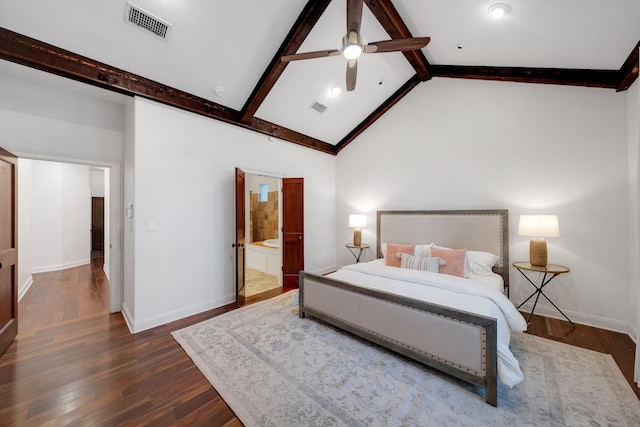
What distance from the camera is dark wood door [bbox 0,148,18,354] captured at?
2467 mm

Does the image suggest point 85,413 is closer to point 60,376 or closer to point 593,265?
point 60,376

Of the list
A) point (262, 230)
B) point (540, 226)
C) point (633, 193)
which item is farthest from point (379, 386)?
point (262, 230)

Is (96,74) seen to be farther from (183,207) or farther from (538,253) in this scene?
(538,253)

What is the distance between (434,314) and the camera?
81.4 inches

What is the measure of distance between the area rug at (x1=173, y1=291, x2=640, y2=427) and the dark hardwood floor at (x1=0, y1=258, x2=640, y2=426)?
0.16 m

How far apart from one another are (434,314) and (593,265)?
2.59m

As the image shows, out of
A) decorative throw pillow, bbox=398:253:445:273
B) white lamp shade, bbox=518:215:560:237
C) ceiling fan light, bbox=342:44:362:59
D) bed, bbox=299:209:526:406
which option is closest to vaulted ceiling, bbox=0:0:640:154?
ceiling fan light, bbox=342:44:362:59

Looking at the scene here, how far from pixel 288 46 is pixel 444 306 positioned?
3203 mm

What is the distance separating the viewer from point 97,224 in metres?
7.66

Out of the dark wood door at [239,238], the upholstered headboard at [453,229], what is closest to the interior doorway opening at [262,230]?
the dark wood door at [239,238]

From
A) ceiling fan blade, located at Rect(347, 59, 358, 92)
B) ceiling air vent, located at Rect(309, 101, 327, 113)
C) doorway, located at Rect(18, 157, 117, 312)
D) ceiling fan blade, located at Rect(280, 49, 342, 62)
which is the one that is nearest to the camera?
ceiling fan blade, located at Rect(280, 49, 342, 62)

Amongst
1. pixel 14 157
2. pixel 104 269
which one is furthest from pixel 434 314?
pixel 104 269

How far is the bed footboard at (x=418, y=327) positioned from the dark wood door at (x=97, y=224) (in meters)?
8.20

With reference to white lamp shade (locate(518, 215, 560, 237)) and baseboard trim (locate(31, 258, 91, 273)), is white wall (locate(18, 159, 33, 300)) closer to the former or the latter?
baseboard trim (locate(31, 258, 91, 273))
